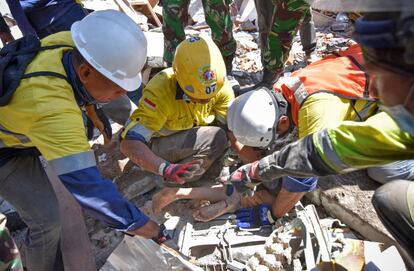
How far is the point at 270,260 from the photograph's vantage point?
2.55 metres

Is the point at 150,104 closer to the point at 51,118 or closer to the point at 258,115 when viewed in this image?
the point at 258,115

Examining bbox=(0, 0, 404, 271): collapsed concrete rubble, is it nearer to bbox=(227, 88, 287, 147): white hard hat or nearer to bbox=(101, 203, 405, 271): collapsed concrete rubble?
bbox=(101, 203, 405, 271): collapsed concrete rubble

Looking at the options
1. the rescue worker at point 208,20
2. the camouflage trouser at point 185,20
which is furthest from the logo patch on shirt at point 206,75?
the camouflage trouser at point 185,20

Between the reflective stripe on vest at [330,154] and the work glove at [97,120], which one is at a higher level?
the reflective stripe on vest at [330,154]

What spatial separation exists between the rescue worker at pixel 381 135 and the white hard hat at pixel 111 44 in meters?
1.04

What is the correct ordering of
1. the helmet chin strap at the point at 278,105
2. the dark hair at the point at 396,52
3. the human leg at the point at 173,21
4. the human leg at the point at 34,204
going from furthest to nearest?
the human leg at the point at 173,21
the helmet chin strap at the point at 278,105
the human leg at the point at 34,204
the dark hair at the point at 396,52

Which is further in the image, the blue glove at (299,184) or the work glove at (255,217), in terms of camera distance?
the work glove at (255,217)

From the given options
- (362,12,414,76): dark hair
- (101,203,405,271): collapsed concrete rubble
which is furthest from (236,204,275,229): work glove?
(362,12,414,76): dark hair

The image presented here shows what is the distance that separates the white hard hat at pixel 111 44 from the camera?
7.01ft

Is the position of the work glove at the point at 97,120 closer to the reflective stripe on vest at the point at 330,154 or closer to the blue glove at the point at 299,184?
the blue glove at the point at 299,184

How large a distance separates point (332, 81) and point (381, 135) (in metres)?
0.80

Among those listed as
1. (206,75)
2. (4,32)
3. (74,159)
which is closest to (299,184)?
(206,75)

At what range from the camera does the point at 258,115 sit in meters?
2.71

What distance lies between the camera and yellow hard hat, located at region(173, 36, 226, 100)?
9.40 feet
